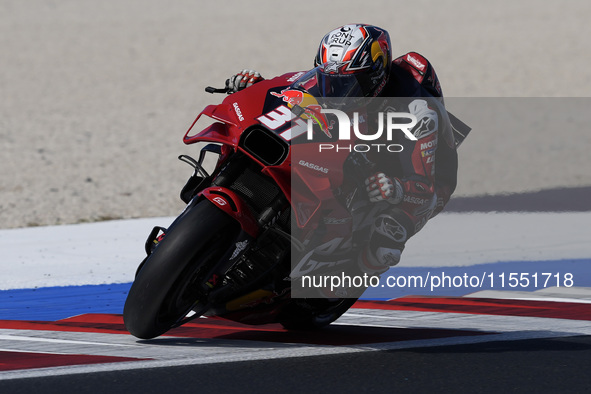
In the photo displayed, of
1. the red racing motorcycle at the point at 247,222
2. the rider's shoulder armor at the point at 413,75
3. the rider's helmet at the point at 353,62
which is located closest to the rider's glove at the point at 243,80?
the red racing motorcycle at the point at 247,222

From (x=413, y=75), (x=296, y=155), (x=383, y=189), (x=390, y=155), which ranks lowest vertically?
(x=383, y=189)

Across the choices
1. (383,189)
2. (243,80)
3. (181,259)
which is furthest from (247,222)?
(243,80)

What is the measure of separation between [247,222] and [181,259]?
0.35 meters

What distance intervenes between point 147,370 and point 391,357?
116cm

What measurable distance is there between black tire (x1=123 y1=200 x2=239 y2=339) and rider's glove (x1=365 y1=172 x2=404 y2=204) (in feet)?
2.10

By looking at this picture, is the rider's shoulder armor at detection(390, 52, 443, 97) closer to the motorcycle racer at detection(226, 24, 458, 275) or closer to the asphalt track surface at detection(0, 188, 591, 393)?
the motorcycle racer at detection(226, 24, 458, 275)

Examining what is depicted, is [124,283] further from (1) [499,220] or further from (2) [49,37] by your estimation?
(2) [49,37]

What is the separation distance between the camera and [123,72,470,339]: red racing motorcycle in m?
4.53

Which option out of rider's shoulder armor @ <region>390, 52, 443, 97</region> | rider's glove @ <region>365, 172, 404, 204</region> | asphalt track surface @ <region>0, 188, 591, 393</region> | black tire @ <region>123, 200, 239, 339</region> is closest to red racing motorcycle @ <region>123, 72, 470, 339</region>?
black tire @ <region>123, 200, 239, 339</region>

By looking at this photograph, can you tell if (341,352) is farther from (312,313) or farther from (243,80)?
(243,80)

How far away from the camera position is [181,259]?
14.7ft

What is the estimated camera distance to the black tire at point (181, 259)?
448 centimetres

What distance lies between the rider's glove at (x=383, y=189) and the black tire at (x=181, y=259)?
0.64 metres

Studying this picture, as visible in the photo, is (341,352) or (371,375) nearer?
(371,375)
